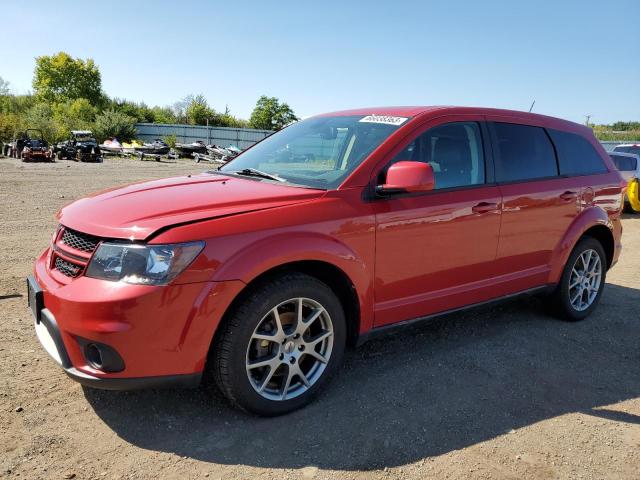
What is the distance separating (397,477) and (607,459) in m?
1.17

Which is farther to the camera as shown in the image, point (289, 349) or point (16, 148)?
point (16, 148)

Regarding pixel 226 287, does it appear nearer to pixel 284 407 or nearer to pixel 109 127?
pixel 284 407

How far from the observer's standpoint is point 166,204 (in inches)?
112

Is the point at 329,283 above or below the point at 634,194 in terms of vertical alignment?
below

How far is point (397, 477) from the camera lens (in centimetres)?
246

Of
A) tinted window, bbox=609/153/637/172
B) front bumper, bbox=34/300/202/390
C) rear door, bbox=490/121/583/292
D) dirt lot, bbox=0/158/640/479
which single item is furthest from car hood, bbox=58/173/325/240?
tinted window, bbox=609/153/637/172

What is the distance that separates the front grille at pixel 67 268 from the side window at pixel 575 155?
3.90 metres

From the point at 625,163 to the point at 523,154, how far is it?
10.0 metres

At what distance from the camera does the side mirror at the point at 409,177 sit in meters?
3.04

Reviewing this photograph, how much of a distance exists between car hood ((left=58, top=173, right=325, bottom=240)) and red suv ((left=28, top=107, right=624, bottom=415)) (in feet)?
0.05

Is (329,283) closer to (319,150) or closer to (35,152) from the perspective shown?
(319,150)

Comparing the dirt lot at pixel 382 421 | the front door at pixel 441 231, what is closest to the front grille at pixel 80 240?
the dirt lot at pixel 382 421

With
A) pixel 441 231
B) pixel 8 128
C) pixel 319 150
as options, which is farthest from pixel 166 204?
pixel 8 128

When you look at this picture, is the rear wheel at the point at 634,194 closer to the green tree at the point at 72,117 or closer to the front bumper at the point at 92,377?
the front bumper at the point at 92,377
